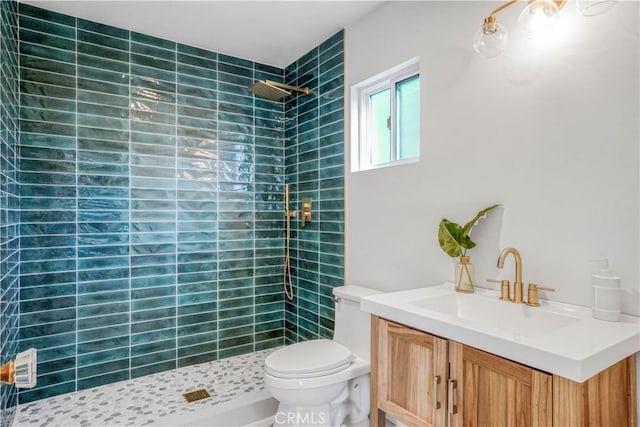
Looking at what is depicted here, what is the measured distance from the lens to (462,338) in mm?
1123

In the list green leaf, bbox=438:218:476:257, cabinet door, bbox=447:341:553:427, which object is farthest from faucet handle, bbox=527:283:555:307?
cabinet door, bbox=447:341:553:427

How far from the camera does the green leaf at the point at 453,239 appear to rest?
5.25 ft

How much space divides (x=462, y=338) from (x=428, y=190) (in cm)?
91

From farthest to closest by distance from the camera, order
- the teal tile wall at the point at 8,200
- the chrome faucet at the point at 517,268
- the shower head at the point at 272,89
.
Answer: the shower head at the point at 272,89 < the teal tile wall at the point at 8,200 < the chrome faucet at the point at 517,268

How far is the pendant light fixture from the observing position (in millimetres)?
1212

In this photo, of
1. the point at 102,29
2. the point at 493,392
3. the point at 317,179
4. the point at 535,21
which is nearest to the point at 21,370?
the point at 493,392

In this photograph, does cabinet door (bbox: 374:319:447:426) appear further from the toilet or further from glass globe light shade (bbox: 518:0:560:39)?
glass globe light shade (bbox: 518:0:560:39)

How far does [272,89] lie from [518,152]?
184cm

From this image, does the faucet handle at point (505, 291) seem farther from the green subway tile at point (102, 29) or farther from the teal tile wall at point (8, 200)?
the green subway tile at point (102, 29)

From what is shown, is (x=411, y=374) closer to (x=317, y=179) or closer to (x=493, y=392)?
(x=493, y=392)

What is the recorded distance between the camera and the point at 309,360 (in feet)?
5.92

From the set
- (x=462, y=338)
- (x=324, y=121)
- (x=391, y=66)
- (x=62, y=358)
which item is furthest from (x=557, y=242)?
(x=62, y=358)

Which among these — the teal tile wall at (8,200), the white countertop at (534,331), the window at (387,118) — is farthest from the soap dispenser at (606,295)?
the teal tile wall at (8,200)

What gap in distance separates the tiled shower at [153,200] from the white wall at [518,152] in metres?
0.59
